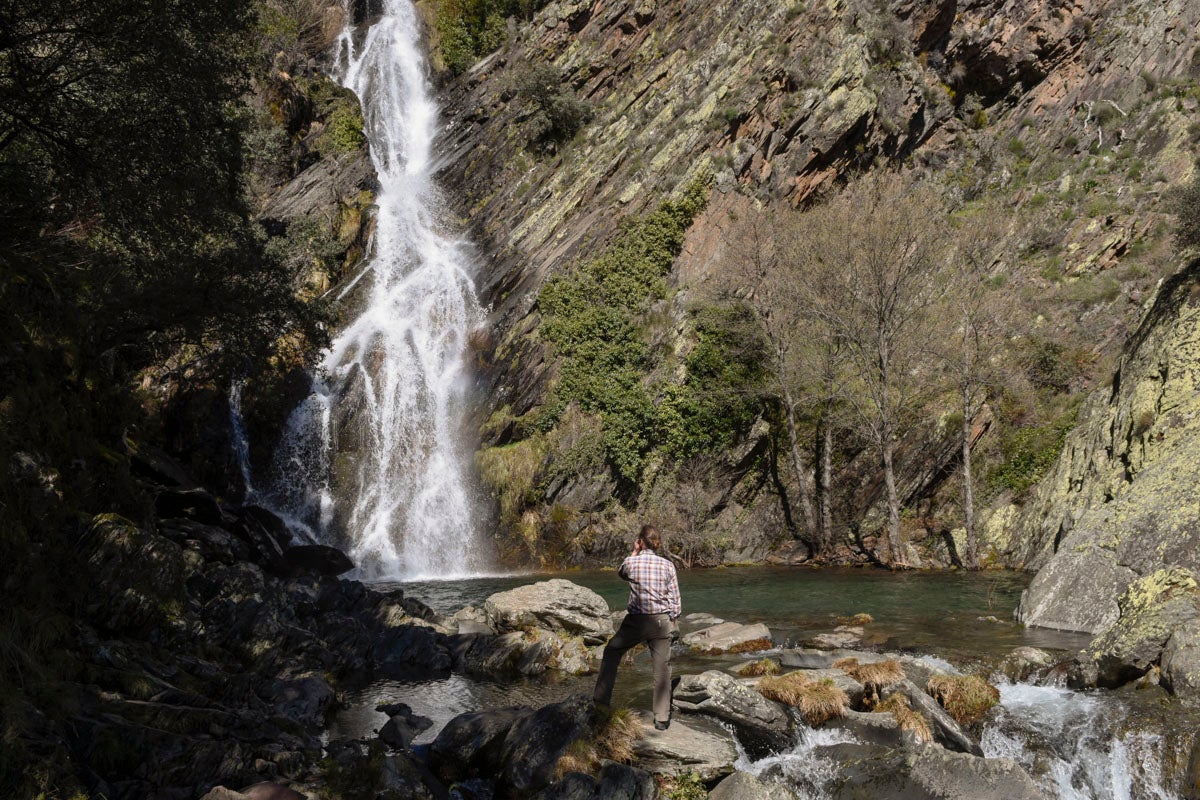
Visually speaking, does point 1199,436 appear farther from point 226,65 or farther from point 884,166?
point 884,166

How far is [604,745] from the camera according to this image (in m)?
7.33

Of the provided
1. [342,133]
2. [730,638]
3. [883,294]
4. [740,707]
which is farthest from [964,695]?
[342,133]

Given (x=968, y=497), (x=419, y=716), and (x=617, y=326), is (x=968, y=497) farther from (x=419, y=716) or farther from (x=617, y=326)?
(x=419, y=716)

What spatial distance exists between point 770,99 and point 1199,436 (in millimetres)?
24664

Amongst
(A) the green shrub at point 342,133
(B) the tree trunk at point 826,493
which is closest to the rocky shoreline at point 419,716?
(B) the tree trunk at point 826,493

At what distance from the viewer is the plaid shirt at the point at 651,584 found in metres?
7.84

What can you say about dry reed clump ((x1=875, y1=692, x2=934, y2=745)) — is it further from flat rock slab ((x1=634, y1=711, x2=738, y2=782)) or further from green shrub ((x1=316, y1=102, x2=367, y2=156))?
green shrub ((x1=316, y1=102, x2=367, y2=156))

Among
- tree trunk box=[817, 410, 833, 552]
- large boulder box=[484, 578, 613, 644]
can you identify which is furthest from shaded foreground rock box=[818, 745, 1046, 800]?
tree trunk box=[817, 410, 833, 552]

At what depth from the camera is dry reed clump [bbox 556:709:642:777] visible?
23.0 ft

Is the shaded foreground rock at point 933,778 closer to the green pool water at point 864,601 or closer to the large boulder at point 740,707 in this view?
the large boulder at point 740,707

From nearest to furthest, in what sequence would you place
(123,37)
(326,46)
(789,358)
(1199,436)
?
(123,37) < (1199,436) < (789,358) < (326,46)

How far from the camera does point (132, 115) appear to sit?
40.0ft

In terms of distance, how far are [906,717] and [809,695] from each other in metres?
1.07

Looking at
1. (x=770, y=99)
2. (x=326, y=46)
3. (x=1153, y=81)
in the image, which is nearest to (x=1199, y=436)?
(x=770, y=99)
